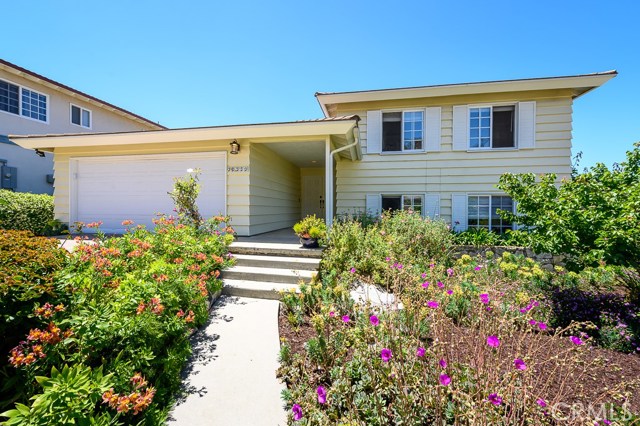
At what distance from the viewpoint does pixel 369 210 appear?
8742mm

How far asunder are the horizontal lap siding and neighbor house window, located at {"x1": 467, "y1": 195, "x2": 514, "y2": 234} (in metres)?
0.33

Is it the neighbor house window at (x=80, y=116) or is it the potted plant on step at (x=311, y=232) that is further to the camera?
the neighbor house window at (x=80, y=116)

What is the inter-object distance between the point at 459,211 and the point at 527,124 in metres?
3.25

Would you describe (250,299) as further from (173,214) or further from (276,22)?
(276,22)

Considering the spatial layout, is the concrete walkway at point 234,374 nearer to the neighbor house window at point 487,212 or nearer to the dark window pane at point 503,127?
the neighbor house window at point 487,212

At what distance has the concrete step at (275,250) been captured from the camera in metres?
5.37

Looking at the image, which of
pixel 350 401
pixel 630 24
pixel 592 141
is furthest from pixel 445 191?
pixel 592 141

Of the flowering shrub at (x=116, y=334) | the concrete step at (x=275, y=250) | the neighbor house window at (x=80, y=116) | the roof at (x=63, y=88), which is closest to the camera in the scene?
the flowering shrub at (x=116, y=334)

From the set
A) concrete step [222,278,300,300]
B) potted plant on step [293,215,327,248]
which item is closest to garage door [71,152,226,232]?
potted plant on step [293,215,327,248]

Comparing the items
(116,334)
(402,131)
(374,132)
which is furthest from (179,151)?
(402,131)

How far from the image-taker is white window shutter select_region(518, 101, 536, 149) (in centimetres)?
799

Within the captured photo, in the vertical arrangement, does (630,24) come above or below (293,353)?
above

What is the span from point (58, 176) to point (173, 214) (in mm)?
4134

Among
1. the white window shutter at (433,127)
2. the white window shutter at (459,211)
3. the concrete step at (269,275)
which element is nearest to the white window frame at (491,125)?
the white window shutter at (433,127)
